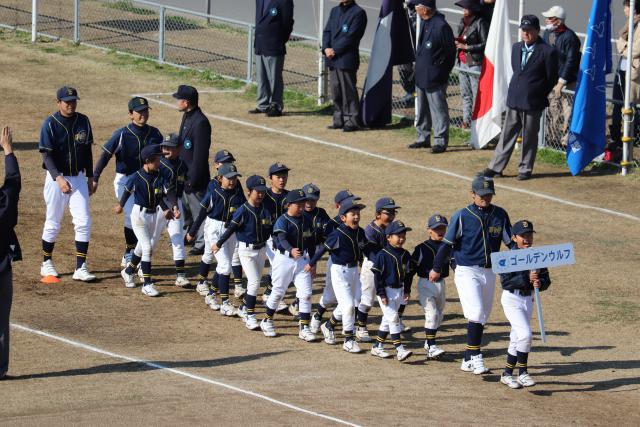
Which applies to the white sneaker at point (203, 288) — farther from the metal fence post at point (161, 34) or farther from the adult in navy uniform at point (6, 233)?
the metal fence post at point (161, 34)

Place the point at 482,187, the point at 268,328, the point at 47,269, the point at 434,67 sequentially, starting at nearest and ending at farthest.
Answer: the point at 482,187 < the point at 268,328 < the point at 47,269 < the point at 434,67

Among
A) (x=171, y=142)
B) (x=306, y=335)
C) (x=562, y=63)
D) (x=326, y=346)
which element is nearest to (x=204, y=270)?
(x=171, y=142)

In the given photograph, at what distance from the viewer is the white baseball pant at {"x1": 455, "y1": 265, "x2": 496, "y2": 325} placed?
1494cm

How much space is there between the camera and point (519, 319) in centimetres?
1448

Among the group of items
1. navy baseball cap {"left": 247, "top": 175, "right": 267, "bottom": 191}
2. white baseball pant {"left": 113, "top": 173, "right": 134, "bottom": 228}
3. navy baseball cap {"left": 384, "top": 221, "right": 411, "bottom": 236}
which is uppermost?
navy baseball cap {"left": 247, "top": 175, "right": 267, "bottom": 191}

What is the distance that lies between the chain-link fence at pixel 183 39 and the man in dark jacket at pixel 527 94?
2474mm

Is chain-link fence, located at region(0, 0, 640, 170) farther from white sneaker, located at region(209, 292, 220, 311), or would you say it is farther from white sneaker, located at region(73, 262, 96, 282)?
white sneaker, located at region(73, 262, 96, 282)

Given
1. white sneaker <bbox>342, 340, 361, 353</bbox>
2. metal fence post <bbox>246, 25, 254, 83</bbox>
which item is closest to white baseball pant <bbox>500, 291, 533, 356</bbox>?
white sneaker <bbox>342, 340, 361, 353</bbox>

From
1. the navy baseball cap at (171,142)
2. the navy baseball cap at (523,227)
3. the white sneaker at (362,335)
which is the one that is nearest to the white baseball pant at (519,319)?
the navy baseball cap at (523,227)

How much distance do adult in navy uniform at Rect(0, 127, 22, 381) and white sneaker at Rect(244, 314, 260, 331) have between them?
3158 mm

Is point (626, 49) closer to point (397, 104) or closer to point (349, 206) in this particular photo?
point (397, 104)

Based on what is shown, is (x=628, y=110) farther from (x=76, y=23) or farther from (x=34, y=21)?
(x=34, y=21)

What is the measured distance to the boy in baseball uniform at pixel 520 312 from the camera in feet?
47.4

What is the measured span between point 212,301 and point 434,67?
7792 millimetres
